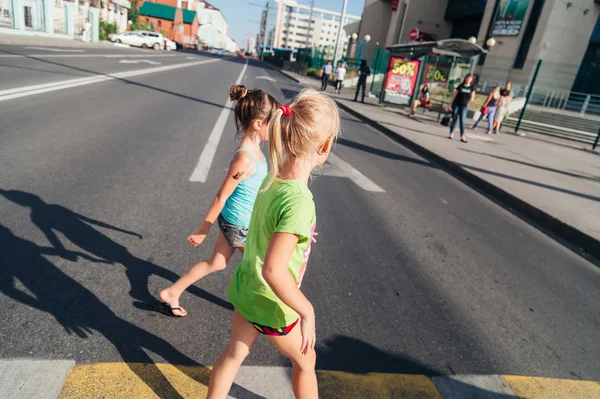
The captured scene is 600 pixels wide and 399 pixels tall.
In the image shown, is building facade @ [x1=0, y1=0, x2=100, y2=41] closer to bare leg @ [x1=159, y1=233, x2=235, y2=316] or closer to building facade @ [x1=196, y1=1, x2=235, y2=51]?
bare leg @ [x1=159, y1=233, x2=235, y2=316]

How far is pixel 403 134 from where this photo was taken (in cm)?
1147

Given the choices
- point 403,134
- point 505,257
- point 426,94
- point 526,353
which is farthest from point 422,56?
point 526,353

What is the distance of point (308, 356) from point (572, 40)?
116 ft

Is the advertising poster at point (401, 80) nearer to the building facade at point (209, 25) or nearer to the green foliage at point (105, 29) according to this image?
the green foliage at point (105, 29)

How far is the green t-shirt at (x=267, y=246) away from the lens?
1392 mm

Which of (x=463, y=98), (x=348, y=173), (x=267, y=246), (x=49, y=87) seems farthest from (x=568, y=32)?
(x=267, y=246)

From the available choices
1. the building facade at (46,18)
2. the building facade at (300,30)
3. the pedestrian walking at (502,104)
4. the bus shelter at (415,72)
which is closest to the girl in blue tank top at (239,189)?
the pedestrian walking at (502,104)

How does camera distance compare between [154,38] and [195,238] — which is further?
[154,38]

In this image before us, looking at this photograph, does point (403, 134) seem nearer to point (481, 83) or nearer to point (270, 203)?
point (270, 203)

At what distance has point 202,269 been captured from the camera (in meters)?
2.51

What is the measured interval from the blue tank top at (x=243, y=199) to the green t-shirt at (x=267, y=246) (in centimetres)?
72

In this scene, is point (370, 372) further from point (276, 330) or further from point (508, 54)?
point (508, 54)

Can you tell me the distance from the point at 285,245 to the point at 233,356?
66 cm

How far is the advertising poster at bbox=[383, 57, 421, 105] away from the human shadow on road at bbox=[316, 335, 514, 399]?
17.6 metres
